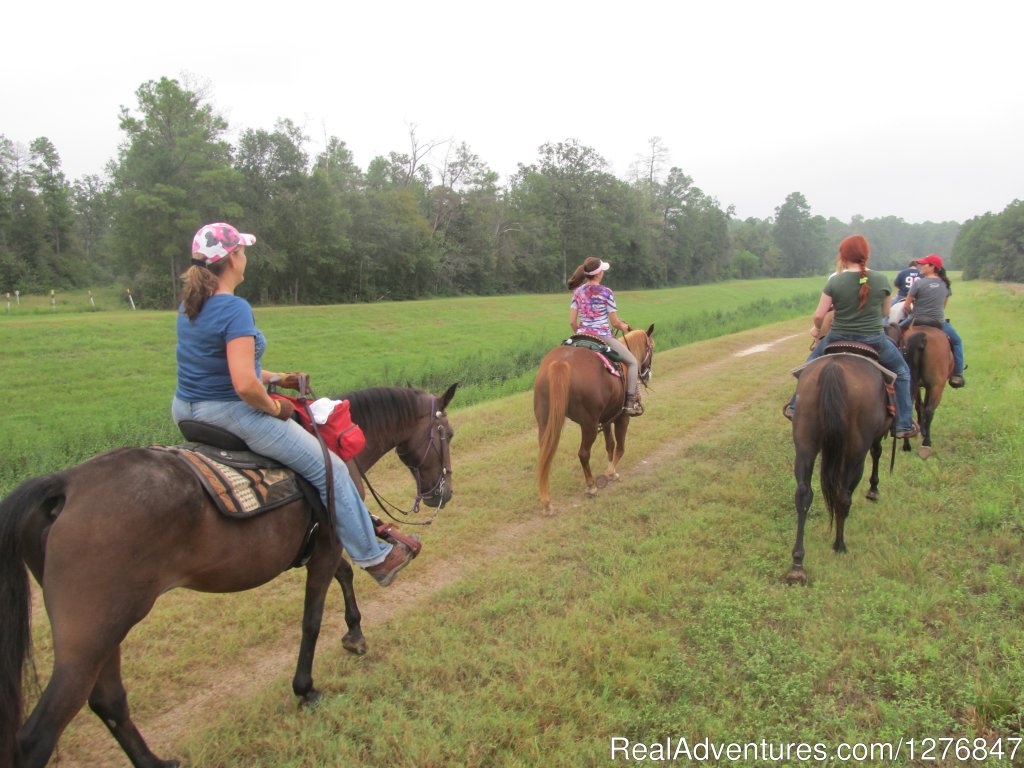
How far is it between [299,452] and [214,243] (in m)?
1.26

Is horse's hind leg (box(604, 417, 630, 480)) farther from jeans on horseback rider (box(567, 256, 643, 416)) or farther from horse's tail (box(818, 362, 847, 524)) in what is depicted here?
horse's tail (box(818, 362, 847, 524))

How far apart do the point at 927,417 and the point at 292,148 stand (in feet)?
145

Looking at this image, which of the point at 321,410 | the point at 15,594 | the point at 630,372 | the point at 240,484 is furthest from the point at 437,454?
the point at 630,372

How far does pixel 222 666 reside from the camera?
156 inches

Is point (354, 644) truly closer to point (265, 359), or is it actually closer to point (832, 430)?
point (832, 430)

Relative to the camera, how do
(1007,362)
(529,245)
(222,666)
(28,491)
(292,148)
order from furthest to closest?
(529,245), (292,148), (1007,362), (222,666), (28,491)

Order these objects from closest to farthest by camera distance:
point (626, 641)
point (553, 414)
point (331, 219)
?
point (626, 641) → point (553, 414) → point (331, 219)

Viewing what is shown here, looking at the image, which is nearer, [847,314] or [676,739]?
[676,739]

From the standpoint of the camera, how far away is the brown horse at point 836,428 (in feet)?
16.8

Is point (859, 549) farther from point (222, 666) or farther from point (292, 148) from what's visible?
point (292, 148)

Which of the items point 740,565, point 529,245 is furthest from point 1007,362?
point 529,245

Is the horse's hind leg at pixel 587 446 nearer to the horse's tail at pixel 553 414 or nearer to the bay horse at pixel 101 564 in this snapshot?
the horse's tail at pixel 553 414

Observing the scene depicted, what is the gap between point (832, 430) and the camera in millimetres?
5105

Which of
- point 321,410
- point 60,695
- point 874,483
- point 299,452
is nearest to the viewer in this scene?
point 60,695
